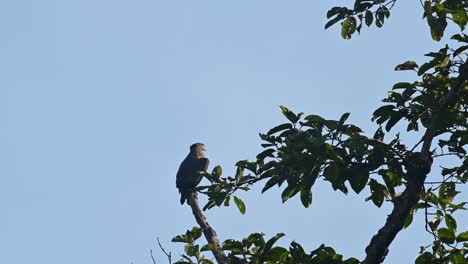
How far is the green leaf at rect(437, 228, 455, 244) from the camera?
5.67 metres

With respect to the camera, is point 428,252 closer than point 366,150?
No

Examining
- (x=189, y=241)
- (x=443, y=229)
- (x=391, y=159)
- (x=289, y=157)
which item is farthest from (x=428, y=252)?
(x=189, y=241)

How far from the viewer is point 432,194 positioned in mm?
6035

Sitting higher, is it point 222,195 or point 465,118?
point 222,195

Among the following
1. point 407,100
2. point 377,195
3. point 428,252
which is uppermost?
point 407,100

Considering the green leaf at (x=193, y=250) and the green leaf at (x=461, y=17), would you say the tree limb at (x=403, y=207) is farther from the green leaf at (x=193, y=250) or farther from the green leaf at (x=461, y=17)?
the green leaf at (x=193, y=250)

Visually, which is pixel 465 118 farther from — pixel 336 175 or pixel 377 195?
pixel 336 175

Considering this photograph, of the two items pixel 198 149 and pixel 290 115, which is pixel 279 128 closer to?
pixel 290 115

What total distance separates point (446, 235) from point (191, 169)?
27.1ft

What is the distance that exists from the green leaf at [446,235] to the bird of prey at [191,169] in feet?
22.0

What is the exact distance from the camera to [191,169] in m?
13.6

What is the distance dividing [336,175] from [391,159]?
1.84 ft

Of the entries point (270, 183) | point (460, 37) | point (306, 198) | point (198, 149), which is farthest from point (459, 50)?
point (198, 149)

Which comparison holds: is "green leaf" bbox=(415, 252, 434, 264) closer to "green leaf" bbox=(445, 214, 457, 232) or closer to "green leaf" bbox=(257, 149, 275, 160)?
"green leaf" bbox=(445, 214, 457, 232)
